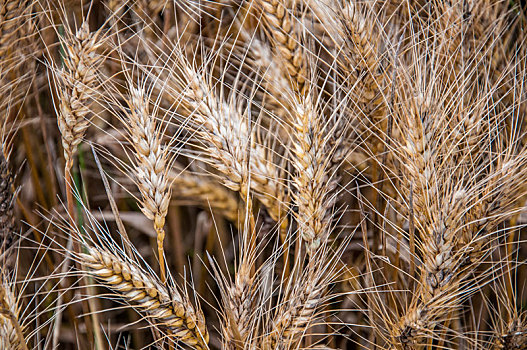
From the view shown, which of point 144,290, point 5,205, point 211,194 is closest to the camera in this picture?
point 144,290

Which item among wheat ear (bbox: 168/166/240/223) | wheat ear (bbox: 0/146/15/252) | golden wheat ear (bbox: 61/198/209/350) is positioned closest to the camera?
golden wheat ear (bbox: 61/198/209/350)

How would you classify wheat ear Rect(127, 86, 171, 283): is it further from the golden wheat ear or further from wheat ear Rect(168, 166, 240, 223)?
wheat ear Rect(168, 166, 240, 223)

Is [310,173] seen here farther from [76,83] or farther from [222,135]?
[76,83]

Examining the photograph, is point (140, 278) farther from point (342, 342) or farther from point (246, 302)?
point (342, 342)

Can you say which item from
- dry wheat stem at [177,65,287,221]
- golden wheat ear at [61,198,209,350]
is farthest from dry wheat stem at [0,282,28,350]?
dry wheat stem at [177,65,287,221]

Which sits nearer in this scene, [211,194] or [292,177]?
[292,177]

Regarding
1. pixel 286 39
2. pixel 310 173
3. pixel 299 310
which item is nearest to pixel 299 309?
pixel 299 310

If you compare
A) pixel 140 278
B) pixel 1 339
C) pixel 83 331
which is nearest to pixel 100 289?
pixel 83 331

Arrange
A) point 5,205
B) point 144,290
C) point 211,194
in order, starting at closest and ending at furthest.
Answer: point 144,290 < point 5,205 < point 211,194
